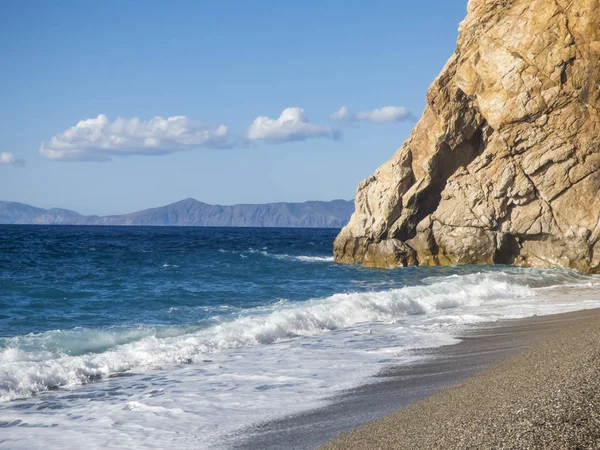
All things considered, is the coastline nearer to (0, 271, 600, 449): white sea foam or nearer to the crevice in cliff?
(0, 271, 600, 449): white sea foam

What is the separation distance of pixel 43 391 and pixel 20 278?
56.6ft

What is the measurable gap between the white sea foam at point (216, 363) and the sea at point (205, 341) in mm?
30

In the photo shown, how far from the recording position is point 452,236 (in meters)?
30.7

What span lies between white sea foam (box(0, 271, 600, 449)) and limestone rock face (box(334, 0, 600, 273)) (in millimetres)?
9720

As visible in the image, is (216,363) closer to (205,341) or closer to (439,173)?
(205,341)

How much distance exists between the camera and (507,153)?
29.1 meters

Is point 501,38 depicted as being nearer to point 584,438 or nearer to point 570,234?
point 570,234

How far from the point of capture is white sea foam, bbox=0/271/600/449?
24.8ft

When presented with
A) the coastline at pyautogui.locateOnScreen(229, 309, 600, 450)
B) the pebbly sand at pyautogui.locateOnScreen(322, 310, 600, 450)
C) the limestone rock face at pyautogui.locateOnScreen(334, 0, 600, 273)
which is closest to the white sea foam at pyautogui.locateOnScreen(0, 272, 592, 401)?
the coastline at pyautogui.locateOnScreen(229, 309, 600, 450)

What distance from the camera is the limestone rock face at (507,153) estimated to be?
2714cm

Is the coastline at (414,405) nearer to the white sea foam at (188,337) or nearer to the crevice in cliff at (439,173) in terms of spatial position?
the white sea foam at (188,337)

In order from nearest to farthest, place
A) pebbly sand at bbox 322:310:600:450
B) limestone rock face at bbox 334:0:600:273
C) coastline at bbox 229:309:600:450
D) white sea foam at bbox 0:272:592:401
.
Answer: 1. pebbly sand at bbox 322:310:600:450
2. coastline at bbox 229:309:600:450
3. white sea foam at bbox 0:272:592:401
4. limestone rock face at bbox 334:0:600:273

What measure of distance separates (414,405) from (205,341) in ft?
20.4

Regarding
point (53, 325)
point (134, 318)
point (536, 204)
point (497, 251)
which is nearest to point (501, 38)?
point (536, 204)
